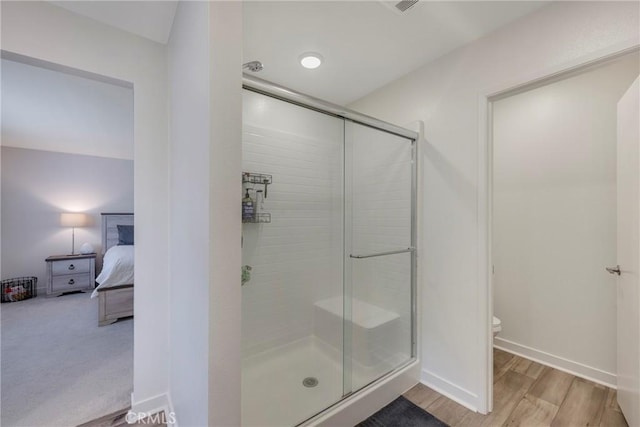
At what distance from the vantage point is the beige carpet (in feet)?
5.80

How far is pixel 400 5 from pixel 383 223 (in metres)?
1.46

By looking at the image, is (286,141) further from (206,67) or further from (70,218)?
(70,218)

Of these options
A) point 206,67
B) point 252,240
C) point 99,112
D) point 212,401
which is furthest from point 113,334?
point 206,67

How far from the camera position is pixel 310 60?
208cm

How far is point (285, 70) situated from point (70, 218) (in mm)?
4735

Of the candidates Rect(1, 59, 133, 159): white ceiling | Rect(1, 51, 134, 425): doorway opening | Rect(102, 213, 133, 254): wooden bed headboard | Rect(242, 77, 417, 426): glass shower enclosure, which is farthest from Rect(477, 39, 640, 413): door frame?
Rect(102, 213, 133, 254): wooden bed headboard

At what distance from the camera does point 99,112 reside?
303 cm

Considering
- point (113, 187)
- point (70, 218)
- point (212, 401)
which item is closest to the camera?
point (212, 401)

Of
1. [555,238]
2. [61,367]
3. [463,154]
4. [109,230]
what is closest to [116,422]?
[61,367]

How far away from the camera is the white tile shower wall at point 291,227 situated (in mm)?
2264

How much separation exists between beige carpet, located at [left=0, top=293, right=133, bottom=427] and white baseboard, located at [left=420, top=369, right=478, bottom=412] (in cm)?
220

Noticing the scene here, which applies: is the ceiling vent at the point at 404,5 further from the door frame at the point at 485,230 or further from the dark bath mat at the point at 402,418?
the dark bath mat at the point at 402,418

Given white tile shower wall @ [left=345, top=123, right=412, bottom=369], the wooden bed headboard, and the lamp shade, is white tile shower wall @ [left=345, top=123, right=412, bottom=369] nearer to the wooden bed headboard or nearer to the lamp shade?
the wooden bed headboard

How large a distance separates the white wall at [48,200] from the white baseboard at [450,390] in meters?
5.52
